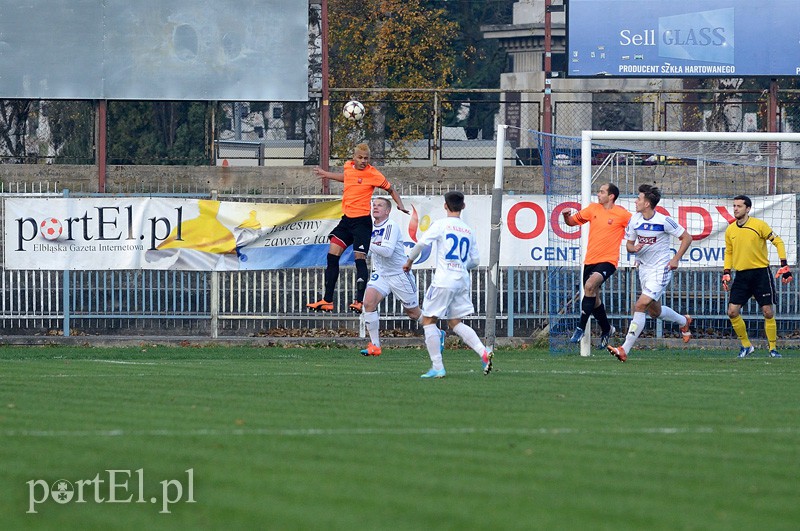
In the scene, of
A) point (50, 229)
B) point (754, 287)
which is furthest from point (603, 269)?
point (50, 229)

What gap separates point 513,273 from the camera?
20000 mm

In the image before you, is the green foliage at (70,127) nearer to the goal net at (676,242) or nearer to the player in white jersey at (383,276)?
the goal net at (676,242)

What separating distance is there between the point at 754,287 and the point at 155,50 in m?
11.2

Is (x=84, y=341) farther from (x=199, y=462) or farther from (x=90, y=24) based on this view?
(x=199, y=462)

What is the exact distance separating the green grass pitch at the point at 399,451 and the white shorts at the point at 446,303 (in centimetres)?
61

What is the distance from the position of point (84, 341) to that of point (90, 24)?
602cm

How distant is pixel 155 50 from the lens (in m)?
22.7

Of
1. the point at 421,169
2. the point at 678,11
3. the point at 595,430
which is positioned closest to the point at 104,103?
the point at 421,169

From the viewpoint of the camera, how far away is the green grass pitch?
221 inches

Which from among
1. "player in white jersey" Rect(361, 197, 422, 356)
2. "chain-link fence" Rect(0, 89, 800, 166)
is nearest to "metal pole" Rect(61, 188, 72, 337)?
"chain-link fence" Rect(0, 89, 800, 166)

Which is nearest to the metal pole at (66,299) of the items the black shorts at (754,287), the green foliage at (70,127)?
the black shorts at (754,287)

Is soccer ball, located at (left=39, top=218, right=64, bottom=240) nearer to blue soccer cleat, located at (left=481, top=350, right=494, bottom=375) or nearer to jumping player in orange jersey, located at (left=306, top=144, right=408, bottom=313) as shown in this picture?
jumping player in orange jersey, located at (left=306, top=144, right=408, bottom=313)

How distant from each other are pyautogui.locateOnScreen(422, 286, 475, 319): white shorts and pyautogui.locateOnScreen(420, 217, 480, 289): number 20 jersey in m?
0.06

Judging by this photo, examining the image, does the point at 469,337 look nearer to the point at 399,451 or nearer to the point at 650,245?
the point at 650,245
